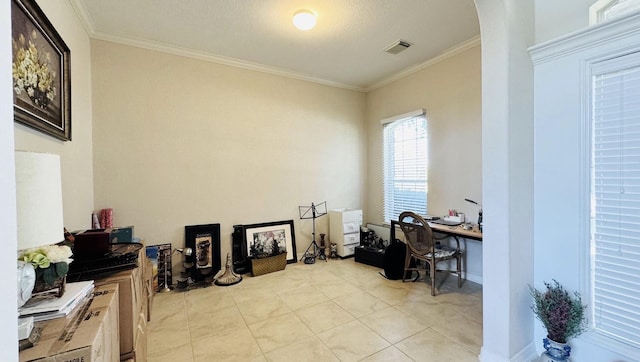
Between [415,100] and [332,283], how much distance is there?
9.60ft

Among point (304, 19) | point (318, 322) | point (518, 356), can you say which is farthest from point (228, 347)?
point (304, 19)

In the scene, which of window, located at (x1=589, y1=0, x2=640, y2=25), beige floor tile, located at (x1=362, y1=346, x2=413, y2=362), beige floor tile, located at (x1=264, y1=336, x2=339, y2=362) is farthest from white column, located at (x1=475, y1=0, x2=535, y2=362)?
beige floor tile, located at (x1=264, y1=336, x2=339, y2=362)

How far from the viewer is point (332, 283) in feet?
10.8

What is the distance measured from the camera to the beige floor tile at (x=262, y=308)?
248 cm

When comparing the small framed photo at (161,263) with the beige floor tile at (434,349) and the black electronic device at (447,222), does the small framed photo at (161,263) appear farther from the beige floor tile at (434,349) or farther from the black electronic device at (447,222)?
the black electronic device at (447,222)

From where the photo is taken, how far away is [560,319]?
5.36 ft

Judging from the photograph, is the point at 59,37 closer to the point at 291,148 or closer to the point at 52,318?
the point at 52,318

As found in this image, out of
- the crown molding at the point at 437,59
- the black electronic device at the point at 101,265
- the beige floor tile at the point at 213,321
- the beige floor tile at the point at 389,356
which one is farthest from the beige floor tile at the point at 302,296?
the crown molding at the point at 437,59

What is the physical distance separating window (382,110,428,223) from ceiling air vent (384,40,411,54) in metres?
0.93

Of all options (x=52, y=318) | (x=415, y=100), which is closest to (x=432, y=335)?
(x=52, y=318)

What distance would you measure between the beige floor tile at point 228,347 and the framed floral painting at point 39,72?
1879mm

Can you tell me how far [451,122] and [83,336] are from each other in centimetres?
391

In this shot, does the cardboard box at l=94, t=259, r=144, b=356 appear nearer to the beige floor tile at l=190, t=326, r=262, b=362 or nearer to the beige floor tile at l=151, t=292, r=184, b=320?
the beige floor tile at l=190, t=326, r=262, b=362

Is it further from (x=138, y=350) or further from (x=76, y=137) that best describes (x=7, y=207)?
(x=76, y=137)
